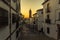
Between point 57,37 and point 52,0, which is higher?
point 52,0

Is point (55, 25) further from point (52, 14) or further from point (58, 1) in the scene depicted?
point (58, 1)

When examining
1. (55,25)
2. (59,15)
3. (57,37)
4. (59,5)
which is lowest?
(57,37)

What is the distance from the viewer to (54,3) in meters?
27.6

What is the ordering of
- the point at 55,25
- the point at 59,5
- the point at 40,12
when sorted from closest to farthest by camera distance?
the point at 59,5 < the point at 55,25 < the point at 40,12

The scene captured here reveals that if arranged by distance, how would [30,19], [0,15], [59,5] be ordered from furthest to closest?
[30,19], [59,5], [0,15]

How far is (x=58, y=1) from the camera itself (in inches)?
1001

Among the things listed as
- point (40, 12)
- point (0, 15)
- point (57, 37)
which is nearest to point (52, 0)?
point (57, 37)

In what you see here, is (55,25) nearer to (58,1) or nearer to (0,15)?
(58,1)

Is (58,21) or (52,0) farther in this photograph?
(52,0)

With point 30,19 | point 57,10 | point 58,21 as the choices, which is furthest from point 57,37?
point 30,19

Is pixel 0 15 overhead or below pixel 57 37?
overhead

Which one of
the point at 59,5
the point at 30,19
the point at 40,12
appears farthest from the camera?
the point at 30,19

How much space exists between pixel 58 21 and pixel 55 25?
6.95 feet

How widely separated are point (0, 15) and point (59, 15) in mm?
21505
